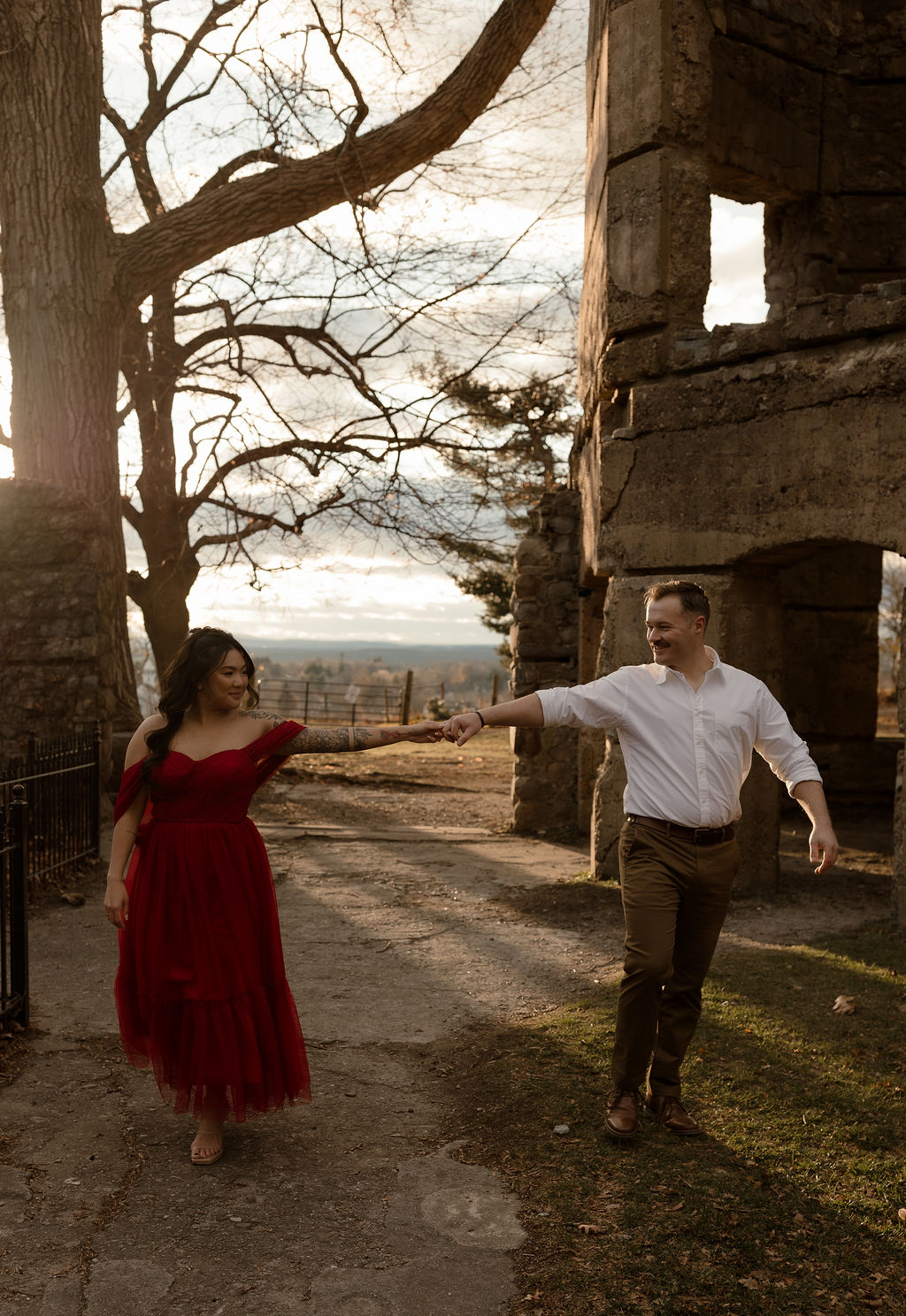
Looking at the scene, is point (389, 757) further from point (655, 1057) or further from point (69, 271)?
point (655, 1057)

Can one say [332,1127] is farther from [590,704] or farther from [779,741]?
[779,741]

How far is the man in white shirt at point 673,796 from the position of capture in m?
3.90

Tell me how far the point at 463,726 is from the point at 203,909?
3.73ft

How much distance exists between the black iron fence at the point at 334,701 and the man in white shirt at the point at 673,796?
956 inches

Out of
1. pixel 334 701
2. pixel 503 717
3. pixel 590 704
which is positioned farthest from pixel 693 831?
pixel 334 701

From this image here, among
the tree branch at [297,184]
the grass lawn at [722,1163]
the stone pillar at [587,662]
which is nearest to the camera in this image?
the grass lawn at [722,1163]

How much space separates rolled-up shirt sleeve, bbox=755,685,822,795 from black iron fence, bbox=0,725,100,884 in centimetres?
567

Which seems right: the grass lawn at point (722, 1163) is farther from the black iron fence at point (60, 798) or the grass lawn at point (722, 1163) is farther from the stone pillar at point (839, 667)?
the stone pillar at point (839, 667)

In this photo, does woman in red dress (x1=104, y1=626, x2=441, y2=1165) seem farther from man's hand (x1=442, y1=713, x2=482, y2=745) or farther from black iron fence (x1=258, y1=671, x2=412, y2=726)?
black iron fence (x1=258, y1=671, x2=412, y2=726)

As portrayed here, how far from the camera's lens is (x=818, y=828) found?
378 centimetres

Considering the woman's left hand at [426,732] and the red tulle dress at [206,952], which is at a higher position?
the woman's left hand at [426,732]

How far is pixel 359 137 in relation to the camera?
11930 mm

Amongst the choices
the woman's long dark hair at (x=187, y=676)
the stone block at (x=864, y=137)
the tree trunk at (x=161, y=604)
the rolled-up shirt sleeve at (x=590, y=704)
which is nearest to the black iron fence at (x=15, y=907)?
the woman's long dark hair at (x=187, y=676)

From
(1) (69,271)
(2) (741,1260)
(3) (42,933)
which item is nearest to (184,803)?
(2) (741,1260)
